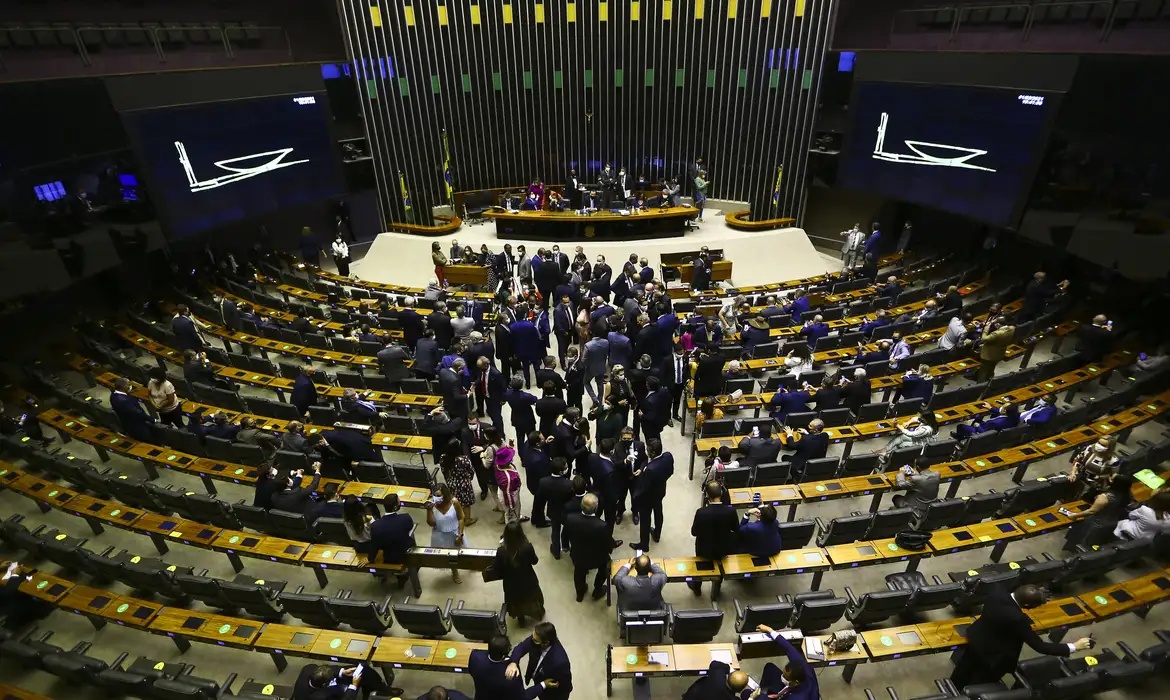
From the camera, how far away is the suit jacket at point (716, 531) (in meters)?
5.04

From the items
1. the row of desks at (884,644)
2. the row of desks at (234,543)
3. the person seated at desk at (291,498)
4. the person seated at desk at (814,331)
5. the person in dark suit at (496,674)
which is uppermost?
the person in dark suit at (496,674)

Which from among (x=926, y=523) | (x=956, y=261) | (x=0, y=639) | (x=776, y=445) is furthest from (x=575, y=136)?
(x=0, y=639)

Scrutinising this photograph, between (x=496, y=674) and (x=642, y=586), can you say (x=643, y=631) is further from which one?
(x=496, y=674)

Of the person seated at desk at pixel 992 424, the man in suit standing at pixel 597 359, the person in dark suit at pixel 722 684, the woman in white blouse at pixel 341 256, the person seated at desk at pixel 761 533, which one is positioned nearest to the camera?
the person in dark suit at pixel 722 684

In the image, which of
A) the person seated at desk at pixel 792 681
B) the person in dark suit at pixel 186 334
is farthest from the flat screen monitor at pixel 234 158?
the person seated at desk at pixel 792 681

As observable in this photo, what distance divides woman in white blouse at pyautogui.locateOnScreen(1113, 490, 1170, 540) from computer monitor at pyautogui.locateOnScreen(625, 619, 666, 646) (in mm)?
4521

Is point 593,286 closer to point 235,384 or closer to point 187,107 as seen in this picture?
point 235,384

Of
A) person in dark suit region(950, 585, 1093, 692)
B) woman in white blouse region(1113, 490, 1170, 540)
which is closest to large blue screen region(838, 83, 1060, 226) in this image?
woman in white blouse region(1113, 490, 1170, 540)

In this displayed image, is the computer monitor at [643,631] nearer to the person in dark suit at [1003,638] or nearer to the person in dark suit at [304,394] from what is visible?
the person in dark suit at [1003,638]

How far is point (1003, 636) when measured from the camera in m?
4.09

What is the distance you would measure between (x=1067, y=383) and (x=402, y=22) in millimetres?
16591

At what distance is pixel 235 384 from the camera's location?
918 centimetres

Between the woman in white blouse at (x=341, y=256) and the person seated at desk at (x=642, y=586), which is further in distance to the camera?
the woman in white blouse at (x=341, y=256)

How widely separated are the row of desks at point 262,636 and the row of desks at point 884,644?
1.31 metres
